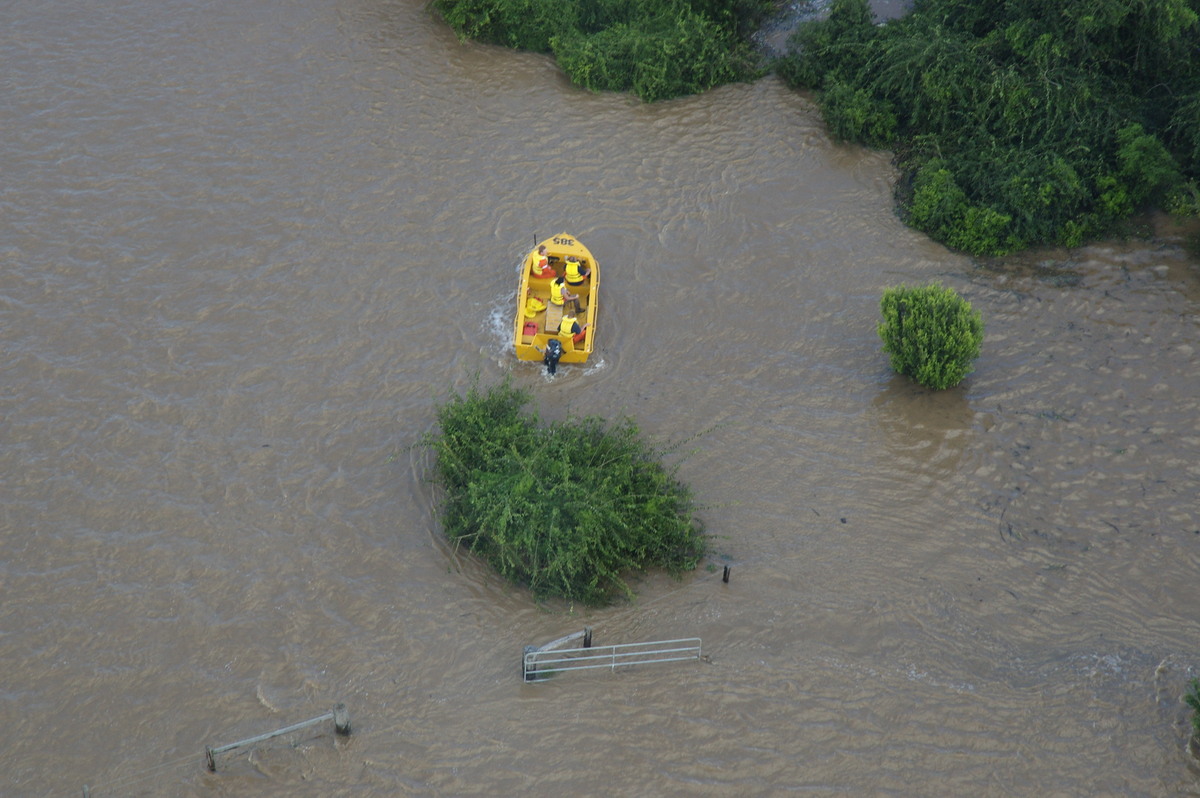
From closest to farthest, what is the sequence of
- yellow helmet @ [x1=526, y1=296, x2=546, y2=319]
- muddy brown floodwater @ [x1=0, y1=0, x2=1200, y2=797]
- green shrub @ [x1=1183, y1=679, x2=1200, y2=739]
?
1. green shrub @ [x1=1183, y1=679, x2=1200, y2=739]
2. muddy brown floodwater @ [x1=0, y1=0, x2=1200, y2=797]
3. yellow helmet @ [x1=526, y1=296, x2=546, y2=319]

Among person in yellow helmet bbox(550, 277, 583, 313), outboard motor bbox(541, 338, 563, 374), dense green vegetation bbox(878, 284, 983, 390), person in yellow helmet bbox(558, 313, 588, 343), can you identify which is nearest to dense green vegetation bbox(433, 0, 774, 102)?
person in yellow helmet bbox(550, 277, 583, 313)

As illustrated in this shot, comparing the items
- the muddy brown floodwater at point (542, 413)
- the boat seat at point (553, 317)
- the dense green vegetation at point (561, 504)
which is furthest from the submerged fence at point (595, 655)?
the boat seat at point (553, 317)

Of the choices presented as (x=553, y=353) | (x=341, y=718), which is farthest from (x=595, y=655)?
(x=553, y=353)

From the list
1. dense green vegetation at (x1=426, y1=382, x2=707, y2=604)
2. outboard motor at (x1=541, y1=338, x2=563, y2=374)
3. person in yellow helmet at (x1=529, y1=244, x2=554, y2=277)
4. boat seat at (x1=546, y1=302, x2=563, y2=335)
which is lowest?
dense green vegetation at (x1=426, y1=382, x2=707, y2=604)

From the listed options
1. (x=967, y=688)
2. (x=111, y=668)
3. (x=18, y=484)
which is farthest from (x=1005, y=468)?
(x=18, y=484)

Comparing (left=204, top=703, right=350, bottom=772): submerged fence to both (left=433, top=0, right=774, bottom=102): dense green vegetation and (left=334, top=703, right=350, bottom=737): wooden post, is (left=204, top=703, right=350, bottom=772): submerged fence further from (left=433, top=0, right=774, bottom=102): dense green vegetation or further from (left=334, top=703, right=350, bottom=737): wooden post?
(left=433, top=0, right=774, bottom=102): dense green vegetation

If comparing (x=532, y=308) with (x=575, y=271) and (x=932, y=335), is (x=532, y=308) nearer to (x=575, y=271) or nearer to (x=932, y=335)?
(x=575, y=271)
